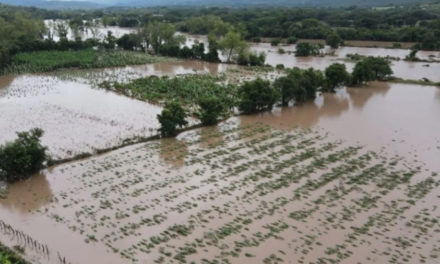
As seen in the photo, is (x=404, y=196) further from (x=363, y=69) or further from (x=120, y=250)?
(x=363, y=69)

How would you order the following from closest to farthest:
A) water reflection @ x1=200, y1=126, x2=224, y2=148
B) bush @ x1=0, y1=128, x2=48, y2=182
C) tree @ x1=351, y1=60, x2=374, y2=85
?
1. bush @ x1=0, y1=128, x2=48, y2=182
2. water reflection @ x1=200, y1=126, x2=224, y2=148
3. tree @ x1=351, y1=60, x2=374, y2=85

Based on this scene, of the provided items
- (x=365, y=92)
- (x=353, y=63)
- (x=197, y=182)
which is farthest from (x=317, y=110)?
(x=353, y=63)

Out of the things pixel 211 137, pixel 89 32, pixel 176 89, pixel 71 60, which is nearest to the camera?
A: pixel 211 137

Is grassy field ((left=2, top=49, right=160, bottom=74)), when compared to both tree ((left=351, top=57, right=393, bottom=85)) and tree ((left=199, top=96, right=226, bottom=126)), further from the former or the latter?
tree ((left=351, top=57, right=393, bottom=85))

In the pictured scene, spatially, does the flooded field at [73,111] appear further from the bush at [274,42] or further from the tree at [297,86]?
the bush at [274,42]

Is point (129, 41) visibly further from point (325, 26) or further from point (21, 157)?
point (21, 157)

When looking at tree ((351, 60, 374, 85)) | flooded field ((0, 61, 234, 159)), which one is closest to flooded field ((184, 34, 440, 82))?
tree ((351, 60, 374, 85))

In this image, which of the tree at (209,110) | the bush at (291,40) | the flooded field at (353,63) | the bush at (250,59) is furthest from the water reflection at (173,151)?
the bush at (291,40)
